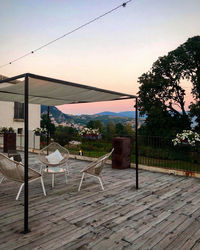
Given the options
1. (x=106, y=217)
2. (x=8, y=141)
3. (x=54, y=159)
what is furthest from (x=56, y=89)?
(x=8, y=141)

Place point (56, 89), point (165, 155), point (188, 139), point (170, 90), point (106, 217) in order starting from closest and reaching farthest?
point (106, 217) → point (56, 89) → point (188, 139) → point (165, 155) → point (170, 90)

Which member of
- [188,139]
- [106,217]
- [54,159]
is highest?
[188,139]

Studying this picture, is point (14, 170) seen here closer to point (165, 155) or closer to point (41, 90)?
point (41, 90)

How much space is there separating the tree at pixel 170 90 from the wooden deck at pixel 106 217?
50.4 ft

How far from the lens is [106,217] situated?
271 centimetres

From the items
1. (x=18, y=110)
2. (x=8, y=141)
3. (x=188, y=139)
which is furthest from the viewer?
(x=18, y=110)

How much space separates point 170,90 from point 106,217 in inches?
799

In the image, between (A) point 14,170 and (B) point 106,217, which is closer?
(B) point 106,217

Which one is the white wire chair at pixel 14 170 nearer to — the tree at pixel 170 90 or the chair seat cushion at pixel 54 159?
the chair seat cushion at pixel 54 159

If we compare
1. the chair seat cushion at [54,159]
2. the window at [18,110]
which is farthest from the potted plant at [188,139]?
the window at [18,110]

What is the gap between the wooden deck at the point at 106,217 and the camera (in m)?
2.11

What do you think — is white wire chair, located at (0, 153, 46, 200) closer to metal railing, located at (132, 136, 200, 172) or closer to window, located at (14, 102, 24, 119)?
metal railing, located at (132, 136, 200, 172)

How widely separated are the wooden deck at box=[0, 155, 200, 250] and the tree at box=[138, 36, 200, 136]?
15.3 metres

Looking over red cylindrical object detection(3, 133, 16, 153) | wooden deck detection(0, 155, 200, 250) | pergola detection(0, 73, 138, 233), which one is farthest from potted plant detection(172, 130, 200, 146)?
red cylindrical object detection(3, 133, 16, 153)
